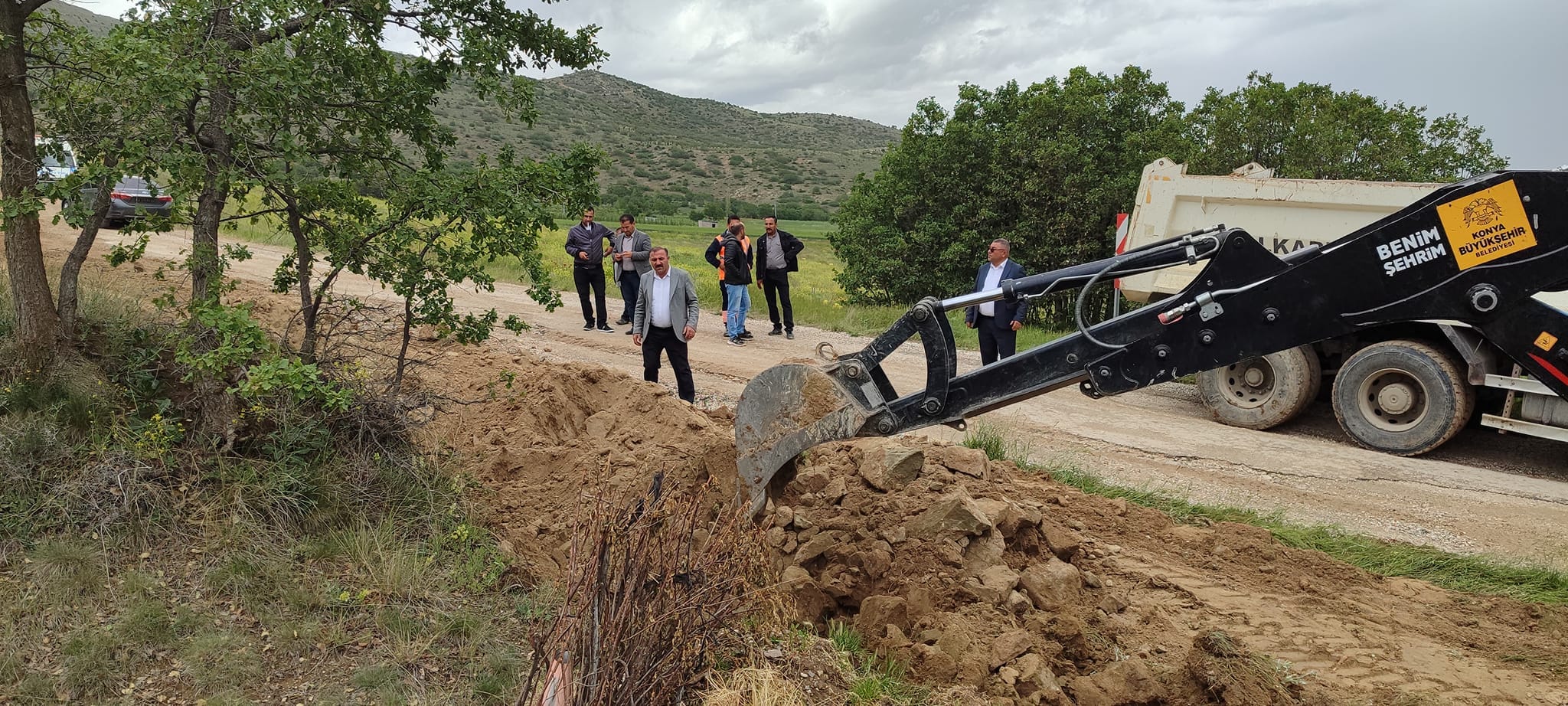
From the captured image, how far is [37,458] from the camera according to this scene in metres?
5.41

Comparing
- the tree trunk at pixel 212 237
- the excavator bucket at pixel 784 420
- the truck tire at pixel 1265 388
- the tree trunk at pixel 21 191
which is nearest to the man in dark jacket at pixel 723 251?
the truck tire at pixel 1265 388

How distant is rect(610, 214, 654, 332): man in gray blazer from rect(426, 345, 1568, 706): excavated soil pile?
5.97 m

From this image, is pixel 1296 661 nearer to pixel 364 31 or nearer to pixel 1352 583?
pixel 1352 583

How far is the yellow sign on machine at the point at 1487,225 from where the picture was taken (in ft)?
12.2

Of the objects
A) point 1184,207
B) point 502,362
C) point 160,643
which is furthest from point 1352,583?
point 502,362

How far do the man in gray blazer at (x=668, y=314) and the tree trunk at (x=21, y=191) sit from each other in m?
4.17

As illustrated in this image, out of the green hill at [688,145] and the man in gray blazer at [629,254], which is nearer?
the man in gray blazer at [629,254]

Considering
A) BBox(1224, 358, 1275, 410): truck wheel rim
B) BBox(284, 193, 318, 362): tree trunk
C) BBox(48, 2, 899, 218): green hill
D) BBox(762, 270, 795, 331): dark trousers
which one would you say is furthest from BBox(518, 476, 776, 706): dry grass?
BBox(48, 2, 899, 218): green hill

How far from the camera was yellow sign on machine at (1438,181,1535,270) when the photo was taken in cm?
372

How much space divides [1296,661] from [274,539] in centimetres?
542

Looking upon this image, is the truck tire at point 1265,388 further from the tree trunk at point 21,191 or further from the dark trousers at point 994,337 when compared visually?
the tree trunk at point 21,191

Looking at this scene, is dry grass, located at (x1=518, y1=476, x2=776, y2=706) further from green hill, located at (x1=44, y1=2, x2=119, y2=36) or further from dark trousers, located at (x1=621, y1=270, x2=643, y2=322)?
dark trousers, located at (x1=621, y1=270, x2=643, y2=322)

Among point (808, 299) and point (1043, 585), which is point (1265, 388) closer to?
point (1043, 585)

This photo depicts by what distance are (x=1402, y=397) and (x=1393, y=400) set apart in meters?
0.07
